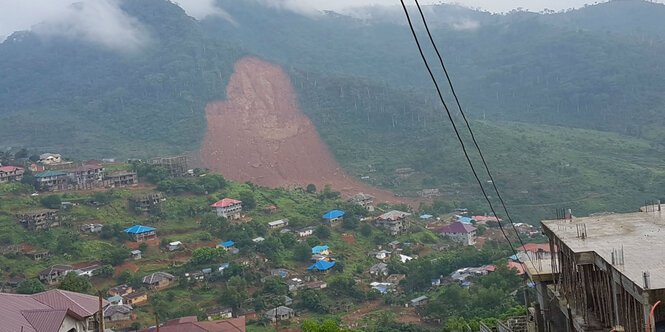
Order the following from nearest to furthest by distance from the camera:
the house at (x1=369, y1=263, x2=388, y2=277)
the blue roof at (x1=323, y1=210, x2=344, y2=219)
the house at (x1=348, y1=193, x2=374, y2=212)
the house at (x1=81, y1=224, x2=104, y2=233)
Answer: the house at (x1=369, y1=263, x2=388, y2=277)
the house at (x1=81, y1=224, x2=104, y2=233)
the blue roof at (x1=323, y1=210, x2=344, y2=219)
the house at (x1=348, y1=193, x2=374, y2=212)

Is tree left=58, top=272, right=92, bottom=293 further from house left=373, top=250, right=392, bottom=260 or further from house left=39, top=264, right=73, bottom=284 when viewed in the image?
house left=373, top=250, right=392, bottom=260

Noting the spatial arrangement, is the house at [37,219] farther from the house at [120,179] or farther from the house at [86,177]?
the house at [120,179]

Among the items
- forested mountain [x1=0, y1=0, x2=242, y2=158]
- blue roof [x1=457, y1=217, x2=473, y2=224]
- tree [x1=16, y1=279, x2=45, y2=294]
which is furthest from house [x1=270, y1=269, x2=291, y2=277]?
forested mountain [x1=0, y1=0, x2=242, y2=158]

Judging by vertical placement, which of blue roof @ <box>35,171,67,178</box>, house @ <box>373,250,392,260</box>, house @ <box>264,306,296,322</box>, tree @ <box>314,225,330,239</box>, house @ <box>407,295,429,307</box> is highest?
blue roof @ <box>35,171,67,178</box>

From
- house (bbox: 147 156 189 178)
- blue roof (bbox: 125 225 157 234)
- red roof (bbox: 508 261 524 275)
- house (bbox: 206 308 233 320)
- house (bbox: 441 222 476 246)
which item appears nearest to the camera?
house (bbox: 206 308 233 320)

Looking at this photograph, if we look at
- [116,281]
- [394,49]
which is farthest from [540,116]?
[116,281]

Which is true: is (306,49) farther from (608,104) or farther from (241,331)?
(241,331)
